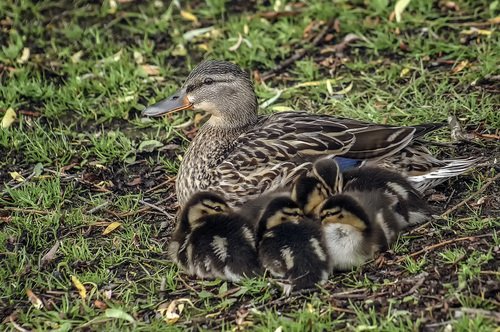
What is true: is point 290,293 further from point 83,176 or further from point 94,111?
point 94,111

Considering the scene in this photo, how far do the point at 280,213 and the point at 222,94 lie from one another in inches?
52.1

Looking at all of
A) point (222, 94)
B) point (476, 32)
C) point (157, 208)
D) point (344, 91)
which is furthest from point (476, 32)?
point (157, 208)

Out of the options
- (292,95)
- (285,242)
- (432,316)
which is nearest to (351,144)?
(285,242)

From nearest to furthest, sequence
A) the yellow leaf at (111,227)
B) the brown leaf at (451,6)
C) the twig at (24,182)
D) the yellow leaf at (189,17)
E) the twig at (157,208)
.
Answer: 1. the yellow leaf at (111,227)
2. the twig at (157,208)
3. the twig at (24,182)
4. the brown leaf at (451,6)
5. the yellow leaf at (189,17)

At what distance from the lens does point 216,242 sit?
4.96 meters

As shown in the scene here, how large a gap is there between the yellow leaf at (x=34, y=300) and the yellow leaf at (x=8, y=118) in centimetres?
211

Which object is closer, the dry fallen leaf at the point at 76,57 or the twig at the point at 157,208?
the twig at the point at 157,208

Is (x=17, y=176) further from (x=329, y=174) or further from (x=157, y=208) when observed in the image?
(x=329, y=174)

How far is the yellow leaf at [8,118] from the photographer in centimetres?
699

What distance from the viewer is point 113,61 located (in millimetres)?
7613

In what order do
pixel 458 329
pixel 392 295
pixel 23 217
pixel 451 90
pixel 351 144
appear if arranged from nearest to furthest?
pixel 458 329, pixel 392 295, pixel 351 144, pixel 23 217, pixel 451 90

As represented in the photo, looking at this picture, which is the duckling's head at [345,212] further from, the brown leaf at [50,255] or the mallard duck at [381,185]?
the brown leaf at [50,255]

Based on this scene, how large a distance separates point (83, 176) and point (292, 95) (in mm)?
1725

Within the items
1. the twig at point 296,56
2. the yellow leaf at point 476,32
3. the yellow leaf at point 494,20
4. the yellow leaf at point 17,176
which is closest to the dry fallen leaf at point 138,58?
the twig at point 296,56
